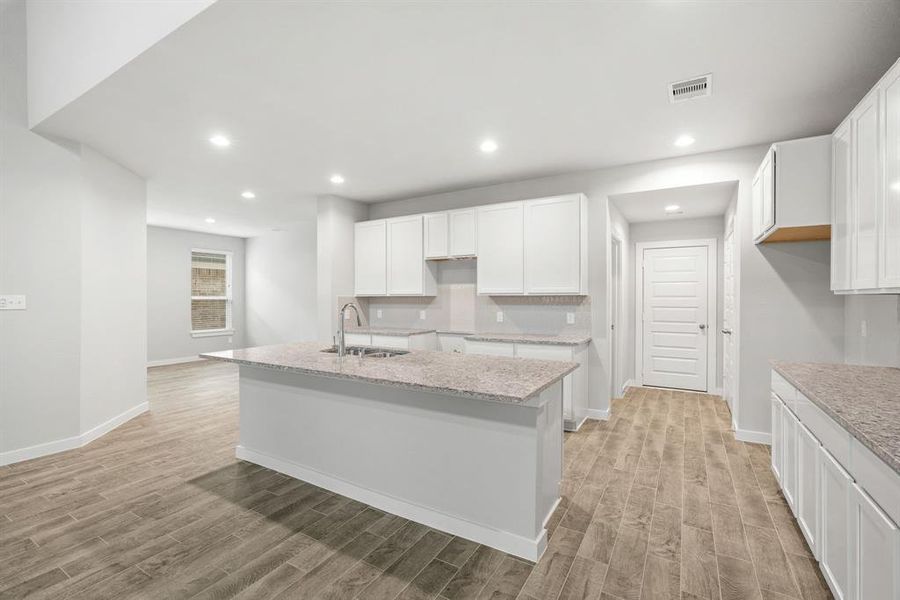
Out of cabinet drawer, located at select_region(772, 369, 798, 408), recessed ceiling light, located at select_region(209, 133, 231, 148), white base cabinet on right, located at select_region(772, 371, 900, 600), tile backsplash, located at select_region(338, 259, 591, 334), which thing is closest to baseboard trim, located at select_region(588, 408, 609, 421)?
tile backsplash, located at select_region(338, 259, 591, 334)

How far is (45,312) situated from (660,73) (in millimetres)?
5019

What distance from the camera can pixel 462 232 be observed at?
188 inches

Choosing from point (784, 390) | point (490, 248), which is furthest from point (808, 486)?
point (490, 248)

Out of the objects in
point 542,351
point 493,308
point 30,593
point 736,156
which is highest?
point 736,156

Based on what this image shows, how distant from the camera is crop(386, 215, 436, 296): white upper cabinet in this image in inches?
201

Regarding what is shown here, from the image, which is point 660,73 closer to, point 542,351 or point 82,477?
point 542,351

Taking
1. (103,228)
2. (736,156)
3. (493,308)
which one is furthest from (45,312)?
(736,156)

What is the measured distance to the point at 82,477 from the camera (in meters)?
2.93

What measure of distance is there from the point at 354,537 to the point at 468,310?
128 inches

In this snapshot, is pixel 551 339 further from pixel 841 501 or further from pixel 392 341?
pixel 841 501

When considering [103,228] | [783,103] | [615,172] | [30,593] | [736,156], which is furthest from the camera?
[615,172]

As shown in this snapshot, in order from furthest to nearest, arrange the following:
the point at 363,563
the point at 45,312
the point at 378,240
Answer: the point at 378,240 < the point at 45,312 < the point at 363,563

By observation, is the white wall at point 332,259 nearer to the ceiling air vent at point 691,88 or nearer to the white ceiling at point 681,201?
the white ceiling at point 681,201

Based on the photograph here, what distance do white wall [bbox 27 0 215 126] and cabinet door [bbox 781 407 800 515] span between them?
12.1 ft
